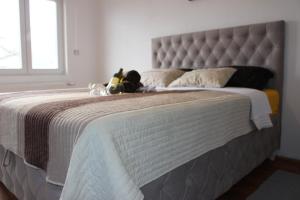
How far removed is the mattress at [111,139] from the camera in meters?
0.93

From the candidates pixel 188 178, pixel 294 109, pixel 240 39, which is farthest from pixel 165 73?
A: pixel 188 178

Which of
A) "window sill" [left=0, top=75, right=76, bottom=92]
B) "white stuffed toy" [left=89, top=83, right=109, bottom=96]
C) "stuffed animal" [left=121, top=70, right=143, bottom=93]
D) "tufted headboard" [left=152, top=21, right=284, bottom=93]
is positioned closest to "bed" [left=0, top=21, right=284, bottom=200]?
"tufted headboard" [left=152, top=21, right=284, bottom=93]

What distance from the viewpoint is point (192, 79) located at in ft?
8.49

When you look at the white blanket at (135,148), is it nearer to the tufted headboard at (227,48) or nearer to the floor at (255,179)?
the floor at (255,179)

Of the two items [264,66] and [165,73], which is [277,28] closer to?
[264,66]

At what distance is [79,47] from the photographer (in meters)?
4.11

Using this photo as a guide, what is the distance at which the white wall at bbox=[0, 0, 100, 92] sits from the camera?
12.5ft

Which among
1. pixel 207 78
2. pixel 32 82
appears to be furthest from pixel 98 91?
pixel 32 82

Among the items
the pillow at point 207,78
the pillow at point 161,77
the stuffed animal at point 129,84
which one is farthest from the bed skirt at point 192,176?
the pillow at point 161,77

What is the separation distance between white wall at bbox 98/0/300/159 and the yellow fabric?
169mm

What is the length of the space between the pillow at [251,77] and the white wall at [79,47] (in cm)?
257

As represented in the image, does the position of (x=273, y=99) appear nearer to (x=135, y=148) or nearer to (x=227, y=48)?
(x=227, y=48)

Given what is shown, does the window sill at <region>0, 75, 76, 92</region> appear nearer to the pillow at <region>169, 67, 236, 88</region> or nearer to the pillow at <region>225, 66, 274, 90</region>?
the pillow at <region>169, 67, 236, 88</region>

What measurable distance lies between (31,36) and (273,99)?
129 inches
